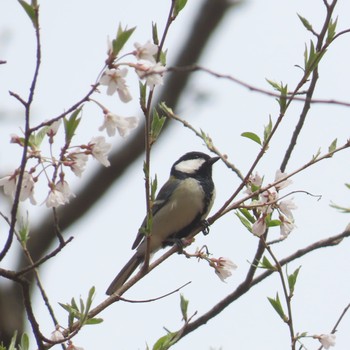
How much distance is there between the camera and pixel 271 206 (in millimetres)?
2691

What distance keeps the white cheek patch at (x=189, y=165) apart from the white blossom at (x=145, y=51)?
321 centimetres

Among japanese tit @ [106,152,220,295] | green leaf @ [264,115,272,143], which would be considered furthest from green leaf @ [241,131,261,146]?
japanese tit @ [106,152,220,295]

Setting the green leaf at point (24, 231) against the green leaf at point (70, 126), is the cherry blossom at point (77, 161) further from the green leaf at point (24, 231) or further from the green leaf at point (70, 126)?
the green leaf at point (24, 231)

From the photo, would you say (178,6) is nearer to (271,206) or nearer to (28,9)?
(28,9)

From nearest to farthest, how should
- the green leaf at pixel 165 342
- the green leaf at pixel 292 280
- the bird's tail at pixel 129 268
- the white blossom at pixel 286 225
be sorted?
the green leaf at pixel 165 342 → the green leaf at pixel 292 280 → the white blossom at pixel 286 225 → the bird's tail at pixel 129 268

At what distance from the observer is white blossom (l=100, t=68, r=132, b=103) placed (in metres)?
1.97

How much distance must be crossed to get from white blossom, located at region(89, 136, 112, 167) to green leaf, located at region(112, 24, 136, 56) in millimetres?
262

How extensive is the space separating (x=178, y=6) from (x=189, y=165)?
3098 mm

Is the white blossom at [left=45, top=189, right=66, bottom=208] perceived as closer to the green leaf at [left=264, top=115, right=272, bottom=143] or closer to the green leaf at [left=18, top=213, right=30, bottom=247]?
the green leaf at [left=18, top=213, right=30, bottom=247]

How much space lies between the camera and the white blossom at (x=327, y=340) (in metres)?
2.58

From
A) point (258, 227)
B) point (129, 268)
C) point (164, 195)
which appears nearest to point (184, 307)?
point (258, 227)

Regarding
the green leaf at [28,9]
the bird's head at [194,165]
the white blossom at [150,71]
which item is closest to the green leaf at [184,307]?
the white blossom at [150,71]

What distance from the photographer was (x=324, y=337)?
2602 millimetres

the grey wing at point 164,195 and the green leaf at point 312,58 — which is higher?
the grey wing at point 164,195
